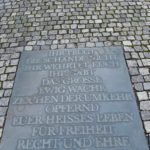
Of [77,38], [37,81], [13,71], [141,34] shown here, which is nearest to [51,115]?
[37,81]

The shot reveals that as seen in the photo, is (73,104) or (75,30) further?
(75,30)

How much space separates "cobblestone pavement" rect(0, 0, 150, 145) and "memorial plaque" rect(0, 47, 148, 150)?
190mm

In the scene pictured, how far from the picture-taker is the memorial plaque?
3.74m

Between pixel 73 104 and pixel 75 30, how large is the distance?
2.09m

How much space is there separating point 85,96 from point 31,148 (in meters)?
1.12

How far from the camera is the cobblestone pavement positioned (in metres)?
4.88

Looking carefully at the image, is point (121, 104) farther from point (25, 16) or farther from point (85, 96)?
point (25, 16)

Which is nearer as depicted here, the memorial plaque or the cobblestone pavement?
the memorial plaque

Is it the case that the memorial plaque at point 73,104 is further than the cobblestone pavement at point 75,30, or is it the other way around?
the cobblestone pavement at point 75,30

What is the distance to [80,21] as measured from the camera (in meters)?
6.18

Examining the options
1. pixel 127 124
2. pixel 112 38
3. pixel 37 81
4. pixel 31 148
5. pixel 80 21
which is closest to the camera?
pixel 31 148

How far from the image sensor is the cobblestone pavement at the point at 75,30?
16.0 feet

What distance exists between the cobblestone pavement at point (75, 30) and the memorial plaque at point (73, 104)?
0.19 metres

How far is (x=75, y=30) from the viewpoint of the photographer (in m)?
5.91
